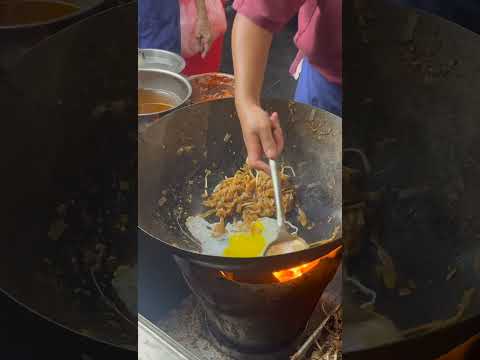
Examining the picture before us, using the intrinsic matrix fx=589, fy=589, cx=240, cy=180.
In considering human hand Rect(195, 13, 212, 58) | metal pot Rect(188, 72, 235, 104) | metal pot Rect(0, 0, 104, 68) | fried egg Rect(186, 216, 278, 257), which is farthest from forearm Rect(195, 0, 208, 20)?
fried egg Rect(186, 216, 278, 257)

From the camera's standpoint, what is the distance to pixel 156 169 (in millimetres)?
1146

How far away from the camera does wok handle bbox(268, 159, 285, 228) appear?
44.4 inches

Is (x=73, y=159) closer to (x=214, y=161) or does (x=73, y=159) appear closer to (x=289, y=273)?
(x=214, y=161)

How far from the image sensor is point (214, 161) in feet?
3.80

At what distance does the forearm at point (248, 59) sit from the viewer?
113 cm

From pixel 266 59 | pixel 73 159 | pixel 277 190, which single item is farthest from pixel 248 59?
pixel 73 159

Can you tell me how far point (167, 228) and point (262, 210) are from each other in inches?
7.5

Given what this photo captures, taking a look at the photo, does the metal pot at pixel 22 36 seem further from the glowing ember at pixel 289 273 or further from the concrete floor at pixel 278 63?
the glowing ember at pixel 289 273

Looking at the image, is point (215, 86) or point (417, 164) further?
point (417, 164)

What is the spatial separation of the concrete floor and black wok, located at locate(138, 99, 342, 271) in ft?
0.08

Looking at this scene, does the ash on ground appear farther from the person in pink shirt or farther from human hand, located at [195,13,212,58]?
human hand, located at [195,13,212,58]

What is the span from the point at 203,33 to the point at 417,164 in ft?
1.71

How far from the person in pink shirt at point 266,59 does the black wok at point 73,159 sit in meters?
Answer: 0.22

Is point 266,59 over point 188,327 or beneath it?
over
